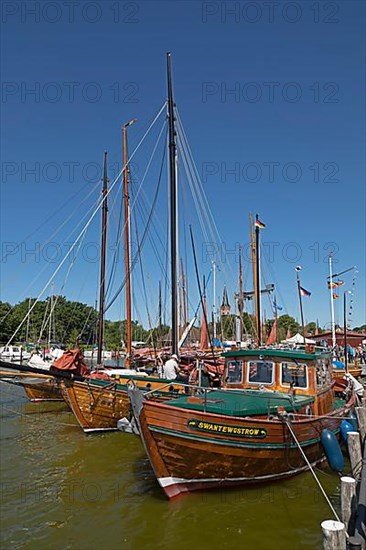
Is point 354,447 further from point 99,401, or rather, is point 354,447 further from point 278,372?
point 99,401

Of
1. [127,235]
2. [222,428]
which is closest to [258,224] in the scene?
[127,235]

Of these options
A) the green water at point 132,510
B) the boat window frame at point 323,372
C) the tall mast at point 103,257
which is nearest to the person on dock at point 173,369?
the green water at point 132,510

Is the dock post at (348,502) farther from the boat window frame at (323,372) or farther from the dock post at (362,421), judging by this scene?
the dock post at (362,421)

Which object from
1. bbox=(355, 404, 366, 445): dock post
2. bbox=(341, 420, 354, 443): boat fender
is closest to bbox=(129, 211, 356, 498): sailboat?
bbox=(341, 420, 354, 443): boat fender

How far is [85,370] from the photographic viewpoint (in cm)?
1753

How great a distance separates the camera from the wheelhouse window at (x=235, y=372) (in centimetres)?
1212

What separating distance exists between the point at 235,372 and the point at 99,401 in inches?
252

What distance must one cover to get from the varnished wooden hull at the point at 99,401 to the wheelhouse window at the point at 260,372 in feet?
15.8

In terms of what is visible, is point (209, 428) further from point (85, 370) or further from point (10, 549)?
point (85, 370)

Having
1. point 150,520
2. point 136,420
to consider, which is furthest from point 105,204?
point 150,520

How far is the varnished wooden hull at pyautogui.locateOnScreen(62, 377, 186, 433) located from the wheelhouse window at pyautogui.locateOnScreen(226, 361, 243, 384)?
417cm

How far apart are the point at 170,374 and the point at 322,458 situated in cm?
647

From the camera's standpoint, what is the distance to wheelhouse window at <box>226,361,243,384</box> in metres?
12.1

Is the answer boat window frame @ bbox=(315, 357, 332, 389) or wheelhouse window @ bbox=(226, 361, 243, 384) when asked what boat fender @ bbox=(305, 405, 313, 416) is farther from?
wheelhouse window @ bbox=(226, 361, 243, 384)
